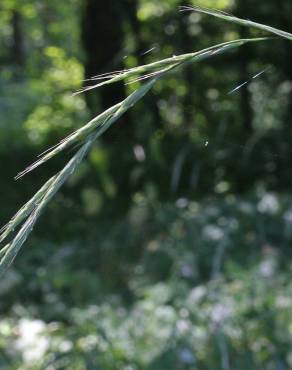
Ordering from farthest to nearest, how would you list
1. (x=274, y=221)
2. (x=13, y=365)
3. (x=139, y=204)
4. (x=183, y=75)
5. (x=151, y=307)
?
1. (x=183, y=75)
2. (x=139, y=204)
3. (x=274, y=221)
4. (x=151, y=307)
5. (x=13, y=365)

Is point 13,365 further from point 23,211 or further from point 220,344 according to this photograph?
point 23,211

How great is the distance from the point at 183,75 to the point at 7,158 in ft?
6.01

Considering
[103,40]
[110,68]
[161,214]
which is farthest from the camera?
[103,40]

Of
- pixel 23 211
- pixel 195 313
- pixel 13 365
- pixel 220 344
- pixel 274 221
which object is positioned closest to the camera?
pixel 23 211

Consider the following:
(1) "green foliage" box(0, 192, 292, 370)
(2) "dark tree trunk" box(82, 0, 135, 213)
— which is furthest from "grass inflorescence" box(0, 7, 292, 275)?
(2) "dark tree trunk" box(82, 0, 135, 213)

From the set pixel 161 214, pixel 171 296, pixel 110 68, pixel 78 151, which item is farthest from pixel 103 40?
pixel 78 151

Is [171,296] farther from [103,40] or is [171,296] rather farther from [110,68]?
[103,40]

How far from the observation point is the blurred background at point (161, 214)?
11.7 feet

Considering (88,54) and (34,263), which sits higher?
(88,54)

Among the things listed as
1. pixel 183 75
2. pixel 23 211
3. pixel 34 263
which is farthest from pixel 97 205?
pixel 23 211

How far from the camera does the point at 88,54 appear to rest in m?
8.21

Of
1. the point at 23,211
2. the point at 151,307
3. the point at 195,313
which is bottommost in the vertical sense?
the point at 151,307

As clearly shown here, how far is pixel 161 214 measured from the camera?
6500 mm

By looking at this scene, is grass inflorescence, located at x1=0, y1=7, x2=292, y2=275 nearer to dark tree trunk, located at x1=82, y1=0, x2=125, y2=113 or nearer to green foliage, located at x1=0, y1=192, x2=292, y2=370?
green foliage, located at x1=0, y1=192, x2=292, y2=370
